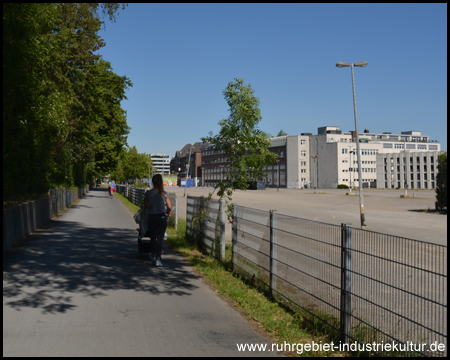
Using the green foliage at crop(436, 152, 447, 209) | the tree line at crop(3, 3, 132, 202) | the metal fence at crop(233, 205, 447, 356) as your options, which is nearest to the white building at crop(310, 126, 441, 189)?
the green foliage at crop(436, 152, 447, 209)

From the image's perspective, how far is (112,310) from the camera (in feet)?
19.4

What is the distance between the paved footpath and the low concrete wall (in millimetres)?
1600

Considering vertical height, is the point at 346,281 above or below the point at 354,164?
below

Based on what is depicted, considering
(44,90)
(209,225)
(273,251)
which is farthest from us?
Answer: (44,90)

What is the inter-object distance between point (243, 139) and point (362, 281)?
5.40 m

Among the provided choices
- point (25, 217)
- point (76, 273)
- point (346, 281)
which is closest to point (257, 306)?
point (346, 281)

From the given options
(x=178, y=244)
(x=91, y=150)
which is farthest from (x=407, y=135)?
(x=178, y=244)

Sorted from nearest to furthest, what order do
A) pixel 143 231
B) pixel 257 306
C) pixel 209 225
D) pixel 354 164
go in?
pixel 257 306, pixel 143 231, pixel 209 225, pixel 354 164

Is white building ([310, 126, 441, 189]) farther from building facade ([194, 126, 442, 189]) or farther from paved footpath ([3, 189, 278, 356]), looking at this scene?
paved footpath ([3, 189, 278, 356])

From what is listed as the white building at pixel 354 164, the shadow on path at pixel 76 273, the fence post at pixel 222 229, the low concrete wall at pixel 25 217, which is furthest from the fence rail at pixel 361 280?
the white building at pixel 354 164

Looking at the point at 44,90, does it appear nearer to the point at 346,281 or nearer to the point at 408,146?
the point at 346,281

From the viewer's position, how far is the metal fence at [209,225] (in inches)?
374

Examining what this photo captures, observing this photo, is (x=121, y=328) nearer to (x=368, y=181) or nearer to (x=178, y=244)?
(x=178, y=244)

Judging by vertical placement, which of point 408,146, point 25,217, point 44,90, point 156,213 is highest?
point 408,146
